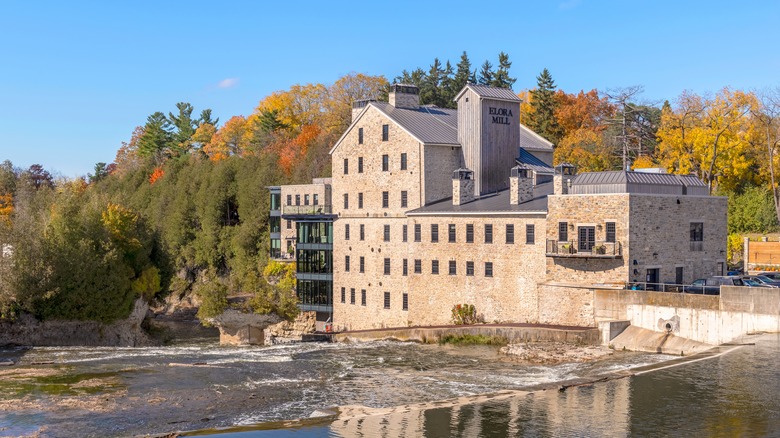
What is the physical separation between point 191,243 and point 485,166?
49412 mm

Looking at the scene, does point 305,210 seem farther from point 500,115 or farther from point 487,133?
point 500,115

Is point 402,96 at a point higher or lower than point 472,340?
higher

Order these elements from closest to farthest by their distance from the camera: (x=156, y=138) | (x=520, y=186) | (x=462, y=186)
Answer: (x=520, y=186), (x=462, y=186), (x=156, y=138)

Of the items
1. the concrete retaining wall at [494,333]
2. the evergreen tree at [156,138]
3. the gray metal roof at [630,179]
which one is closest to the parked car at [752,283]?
the gray metal roof at [630,179]

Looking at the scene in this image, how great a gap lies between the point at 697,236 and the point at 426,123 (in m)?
19.7

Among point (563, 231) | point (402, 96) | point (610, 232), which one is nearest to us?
point (610, 232)

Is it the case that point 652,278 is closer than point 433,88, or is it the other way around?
point 652,278

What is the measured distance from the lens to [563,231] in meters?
47.2

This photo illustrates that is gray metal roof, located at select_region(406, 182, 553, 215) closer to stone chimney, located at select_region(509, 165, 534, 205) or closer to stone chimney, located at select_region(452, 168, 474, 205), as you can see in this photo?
stone chimney, located at select_region(509, 165, 534, 205)

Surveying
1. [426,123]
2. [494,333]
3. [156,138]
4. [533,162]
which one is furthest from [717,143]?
[156,138]

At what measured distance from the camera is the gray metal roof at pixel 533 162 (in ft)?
189

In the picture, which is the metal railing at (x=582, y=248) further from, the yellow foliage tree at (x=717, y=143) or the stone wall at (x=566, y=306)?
the yellow foliage tree at (x=717, y=143)

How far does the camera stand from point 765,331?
129 feet

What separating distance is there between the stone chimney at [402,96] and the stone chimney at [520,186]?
44.9ft
